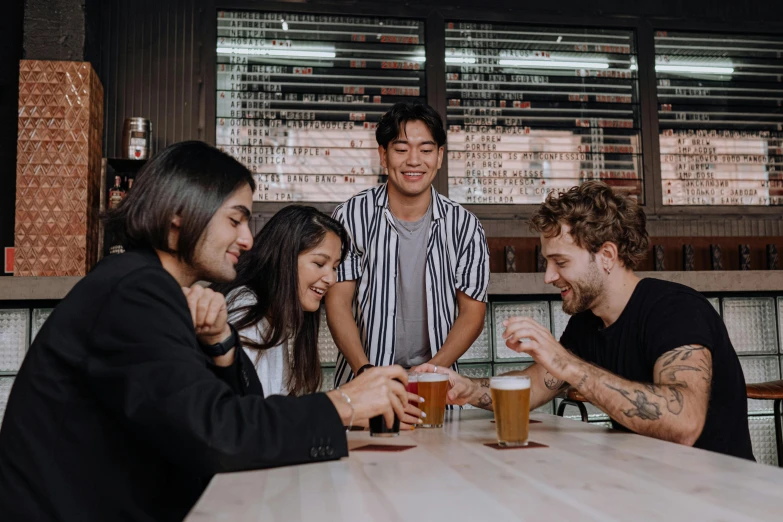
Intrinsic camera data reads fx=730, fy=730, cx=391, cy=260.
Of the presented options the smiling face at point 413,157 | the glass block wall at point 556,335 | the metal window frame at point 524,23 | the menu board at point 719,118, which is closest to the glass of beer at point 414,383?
the smiling face at point 413,157

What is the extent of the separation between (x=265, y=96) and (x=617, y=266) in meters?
2.90

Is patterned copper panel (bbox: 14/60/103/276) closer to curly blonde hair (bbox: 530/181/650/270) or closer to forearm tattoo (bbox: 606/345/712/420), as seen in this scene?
curly blonde hair (bbox: 530/181/650/270)

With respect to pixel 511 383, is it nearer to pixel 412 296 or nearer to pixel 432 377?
pixel 432 377

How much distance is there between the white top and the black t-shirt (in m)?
0.95

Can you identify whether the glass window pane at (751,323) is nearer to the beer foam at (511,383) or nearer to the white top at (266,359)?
the white top at (266,359)

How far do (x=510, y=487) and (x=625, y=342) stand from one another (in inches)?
39.6

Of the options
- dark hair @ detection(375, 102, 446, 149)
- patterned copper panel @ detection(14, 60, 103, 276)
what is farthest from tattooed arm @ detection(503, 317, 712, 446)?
patterned copper panel @ detection(14, 60, 103, 276)

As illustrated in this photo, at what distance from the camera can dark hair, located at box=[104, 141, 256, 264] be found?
4.35 feet

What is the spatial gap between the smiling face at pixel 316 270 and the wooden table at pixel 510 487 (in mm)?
1058

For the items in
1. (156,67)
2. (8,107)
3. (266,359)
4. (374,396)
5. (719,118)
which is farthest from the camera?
(719,118)

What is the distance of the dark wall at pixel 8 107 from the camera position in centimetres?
418

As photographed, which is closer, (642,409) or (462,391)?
(642,409)

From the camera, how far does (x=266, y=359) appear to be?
2139 mm

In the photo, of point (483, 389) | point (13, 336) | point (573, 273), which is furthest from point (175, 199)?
point (13, 336)
